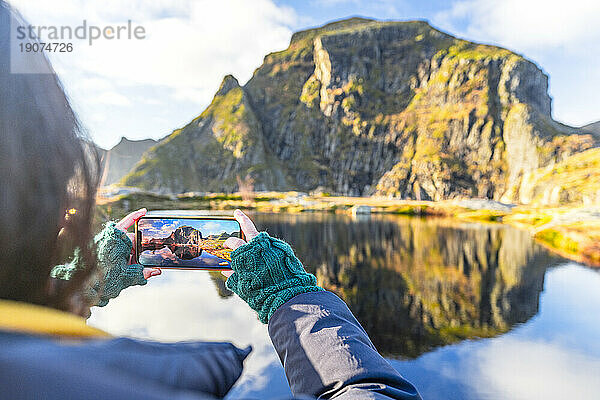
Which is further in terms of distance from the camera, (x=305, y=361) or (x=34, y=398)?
(x=305, y=361)

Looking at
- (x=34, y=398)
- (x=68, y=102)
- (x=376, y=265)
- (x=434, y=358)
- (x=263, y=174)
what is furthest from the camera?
(x=263, y=174)

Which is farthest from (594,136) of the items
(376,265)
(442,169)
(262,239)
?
(262,239)

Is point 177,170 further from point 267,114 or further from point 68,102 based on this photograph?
point 68,102

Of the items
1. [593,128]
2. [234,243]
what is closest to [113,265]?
[234,243]

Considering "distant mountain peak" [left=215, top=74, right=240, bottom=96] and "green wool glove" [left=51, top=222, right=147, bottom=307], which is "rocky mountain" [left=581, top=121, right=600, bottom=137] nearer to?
"distant mountain peak" [left=215, top=74, right=240, bottom=96]

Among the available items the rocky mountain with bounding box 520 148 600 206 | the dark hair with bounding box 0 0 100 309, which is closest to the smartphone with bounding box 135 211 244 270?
the dark hair with bounding box 0 0 100 309

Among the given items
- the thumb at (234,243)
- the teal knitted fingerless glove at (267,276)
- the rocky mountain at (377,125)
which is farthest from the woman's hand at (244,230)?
the rocky mountain at (377,125)
